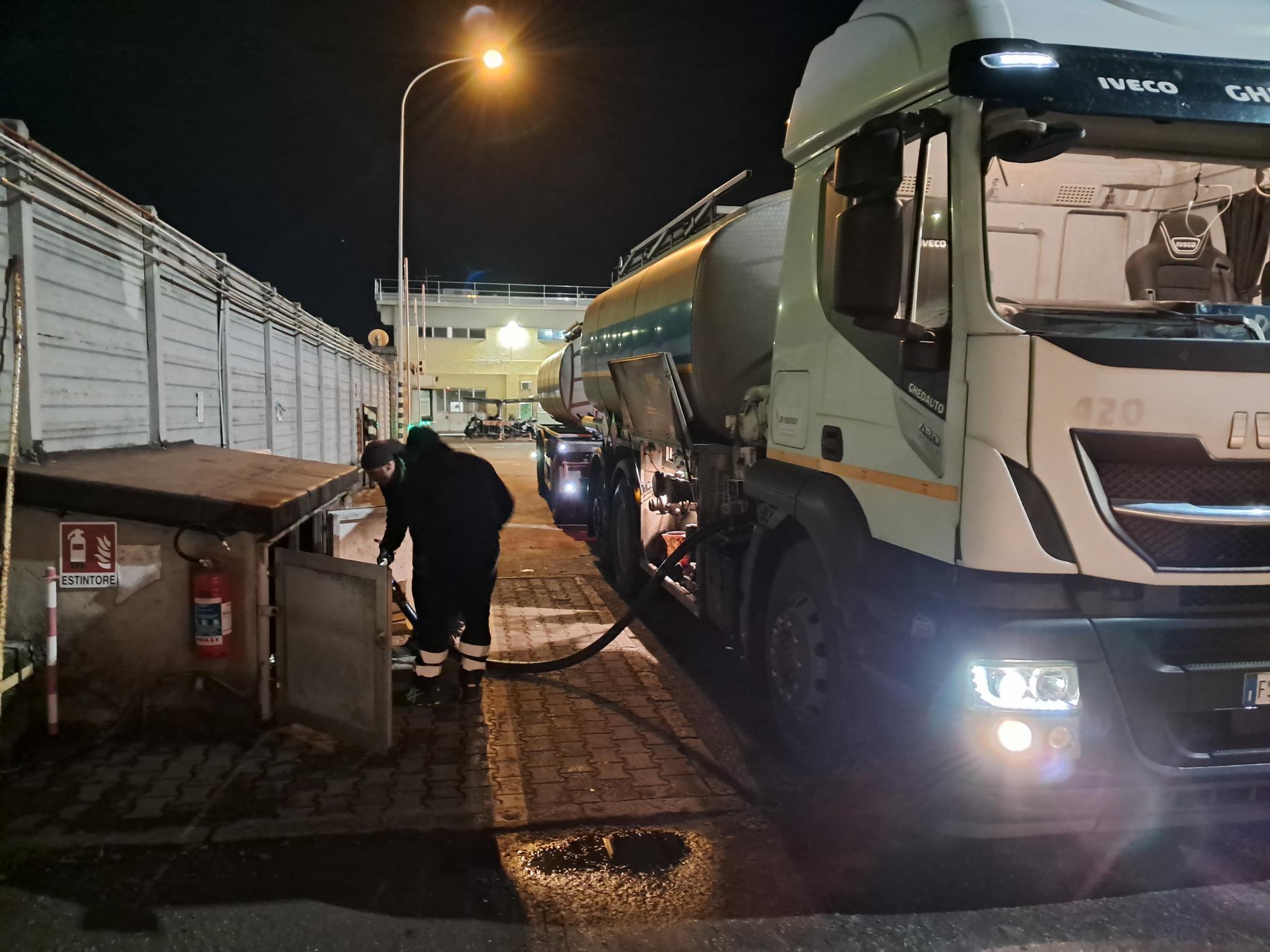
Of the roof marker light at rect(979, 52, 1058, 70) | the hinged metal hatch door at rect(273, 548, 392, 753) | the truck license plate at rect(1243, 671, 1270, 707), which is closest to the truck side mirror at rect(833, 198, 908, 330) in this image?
the roof marker light at rect(979, 52, 1058, 70)

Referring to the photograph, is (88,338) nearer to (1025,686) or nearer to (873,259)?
(873,259)

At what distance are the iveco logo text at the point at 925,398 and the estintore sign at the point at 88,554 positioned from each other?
4015mm

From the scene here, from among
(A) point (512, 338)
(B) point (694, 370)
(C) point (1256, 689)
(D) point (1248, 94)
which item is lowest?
(C) point (1256, 689)

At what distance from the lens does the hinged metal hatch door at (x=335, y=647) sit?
439cm

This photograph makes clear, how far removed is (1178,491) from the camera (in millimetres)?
3018

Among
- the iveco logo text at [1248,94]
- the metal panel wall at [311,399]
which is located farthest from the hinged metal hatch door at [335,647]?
the metal panel wall at [311,399]

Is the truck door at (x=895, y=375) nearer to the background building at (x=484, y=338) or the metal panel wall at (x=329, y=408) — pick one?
the metal panel wall at (x=329, y=408)

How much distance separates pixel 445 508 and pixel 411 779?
167 cm

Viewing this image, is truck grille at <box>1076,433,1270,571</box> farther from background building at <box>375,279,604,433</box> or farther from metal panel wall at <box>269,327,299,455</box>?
background building at <box>375,279,604,433</box>

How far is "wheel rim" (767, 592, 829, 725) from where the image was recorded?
4.16m

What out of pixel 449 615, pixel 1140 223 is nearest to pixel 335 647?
pixel 449 615

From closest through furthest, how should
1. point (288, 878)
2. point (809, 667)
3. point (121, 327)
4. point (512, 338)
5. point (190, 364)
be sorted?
point (288, 878) → point (809, 667) → point (121, 327) → point (190, 364) → point (512, 338)

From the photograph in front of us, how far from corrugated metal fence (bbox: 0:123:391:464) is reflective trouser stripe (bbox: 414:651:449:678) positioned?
8.11 feet

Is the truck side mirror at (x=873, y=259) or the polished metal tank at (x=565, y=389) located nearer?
the truck side mirror at (x=873, y=259)
